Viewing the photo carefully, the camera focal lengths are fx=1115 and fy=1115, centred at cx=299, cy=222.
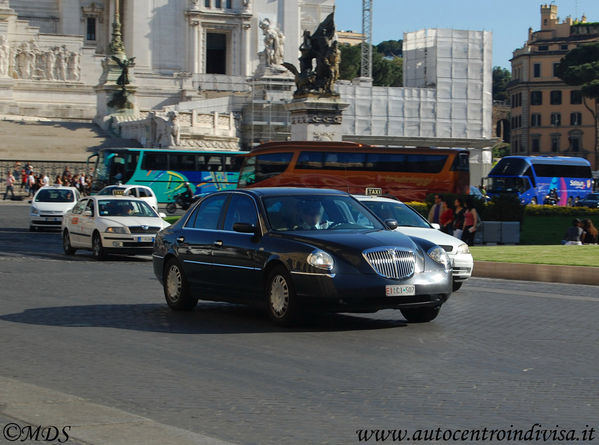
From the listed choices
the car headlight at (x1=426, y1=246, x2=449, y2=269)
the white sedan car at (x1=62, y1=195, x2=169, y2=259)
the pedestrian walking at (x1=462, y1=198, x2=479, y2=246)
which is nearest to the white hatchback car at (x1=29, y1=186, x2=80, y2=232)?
the white sedan car at (x1=62, y1=195, x2=169, y2=259)

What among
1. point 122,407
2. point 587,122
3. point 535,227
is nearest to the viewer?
point 122,407

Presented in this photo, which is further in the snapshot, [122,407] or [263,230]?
[263,230]

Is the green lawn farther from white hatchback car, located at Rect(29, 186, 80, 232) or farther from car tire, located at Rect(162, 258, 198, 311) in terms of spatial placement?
white hatchback car, located at Rect(29, 186, 80, 232)

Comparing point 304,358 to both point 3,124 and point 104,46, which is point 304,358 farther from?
point 104,46

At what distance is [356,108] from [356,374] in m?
76.3

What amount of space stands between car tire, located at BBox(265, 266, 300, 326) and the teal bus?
37.5 metres

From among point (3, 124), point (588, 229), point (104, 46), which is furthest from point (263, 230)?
point (104, 46)

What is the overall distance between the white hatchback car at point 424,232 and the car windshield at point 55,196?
18827 millimetres

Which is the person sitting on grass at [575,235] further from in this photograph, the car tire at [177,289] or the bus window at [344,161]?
the bus window at [344,161]

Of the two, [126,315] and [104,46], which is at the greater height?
[104,46]

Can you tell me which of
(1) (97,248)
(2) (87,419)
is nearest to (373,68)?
(1) (97,248)

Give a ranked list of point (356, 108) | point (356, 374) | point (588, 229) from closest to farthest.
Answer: point (356, 374) → point (588, 229) → point (356, 108)

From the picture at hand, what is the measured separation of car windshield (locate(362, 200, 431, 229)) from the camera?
17.8m

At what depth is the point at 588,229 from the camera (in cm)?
2581
